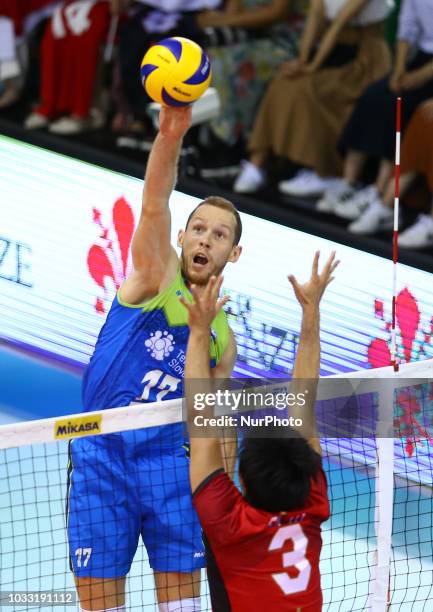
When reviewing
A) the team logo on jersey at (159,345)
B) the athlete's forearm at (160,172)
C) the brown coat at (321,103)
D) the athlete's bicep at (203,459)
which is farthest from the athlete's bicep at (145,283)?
the brown coat at (321,103)

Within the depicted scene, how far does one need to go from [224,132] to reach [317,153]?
1053 mm

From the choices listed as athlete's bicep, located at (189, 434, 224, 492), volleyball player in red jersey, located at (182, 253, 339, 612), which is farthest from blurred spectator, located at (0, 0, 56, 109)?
athlete's bicep, located at (189, 434, 224, 492)

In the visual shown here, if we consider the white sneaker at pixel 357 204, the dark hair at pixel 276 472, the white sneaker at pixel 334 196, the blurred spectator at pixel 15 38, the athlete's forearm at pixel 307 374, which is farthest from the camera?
the blurred spectator at pixel 15 38

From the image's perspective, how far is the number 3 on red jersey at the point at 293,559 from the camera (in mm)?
4734

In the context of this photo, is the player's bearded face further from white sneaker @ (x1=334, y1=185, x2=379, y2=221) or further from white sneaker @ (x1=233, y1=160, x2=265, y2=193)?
white sneaker @ (x1=233, y1=160, x2=265, y2=193)

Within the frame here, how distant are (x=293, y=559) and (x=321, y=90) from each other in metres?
6.62

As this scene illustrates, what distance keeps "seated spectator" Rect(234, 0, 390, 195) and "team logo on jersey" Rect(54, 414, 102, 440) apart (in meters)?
5.80

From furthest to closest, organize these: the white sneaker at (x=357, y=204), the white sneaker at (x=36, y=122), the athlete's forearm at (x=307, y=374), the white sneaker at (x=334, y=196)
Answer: the white sneaker at (x=36, y=122)
the white sneaker at (x=334, y=196)
the white sneaker at (x=357, y=204)
the athlete's forearm at (x=307, y=374)

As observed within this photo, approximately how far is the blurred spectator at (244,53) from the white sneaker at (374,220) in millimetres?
1730

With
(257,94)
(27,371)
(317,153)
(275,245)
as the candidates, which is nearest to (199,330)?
(275,245)

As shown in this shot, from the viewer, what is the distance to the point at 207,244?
603 cm

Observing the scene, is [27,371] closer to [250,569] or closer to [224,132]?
[224,132]

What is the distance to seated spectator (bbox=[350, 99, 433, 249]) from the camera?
10.0 metres

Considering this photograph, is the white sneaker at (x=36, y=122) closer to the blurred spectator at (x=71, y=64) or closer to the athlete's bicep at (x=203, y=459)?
the blurred spectator at (x=71, y=64)
